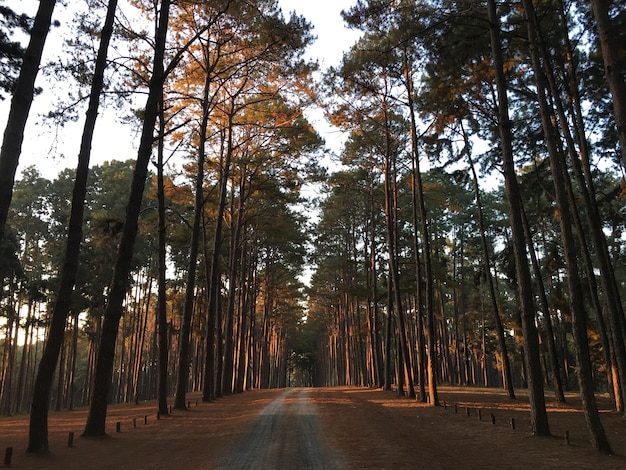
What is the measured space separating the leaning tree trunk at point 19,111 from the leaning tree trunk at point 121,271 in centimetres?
262

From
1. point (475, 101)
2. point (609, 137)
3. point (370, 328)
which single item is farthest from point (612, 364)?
point (370, 328)

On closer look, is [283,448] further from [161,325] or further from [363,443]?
[161,325]

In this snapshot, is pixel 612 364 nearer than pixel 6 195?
No

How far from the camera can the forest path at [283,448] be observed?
6.54m

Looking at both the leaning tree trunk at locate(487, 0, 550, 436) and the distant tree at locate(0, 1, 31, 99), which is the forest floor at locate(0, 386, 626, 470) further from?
the distant tree at locate(0, 1, 31, 99)

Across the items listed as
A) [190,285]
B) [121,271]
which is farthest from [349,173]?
[121,271]

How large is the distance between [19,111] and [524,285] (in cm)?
1084

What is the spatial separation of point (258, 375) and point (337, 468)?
3952 centimetres

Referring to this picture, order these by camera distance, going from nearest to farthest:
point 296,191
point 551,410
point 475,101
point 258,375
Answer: point 551,410
point 475,101
point 296,191
point 258,375

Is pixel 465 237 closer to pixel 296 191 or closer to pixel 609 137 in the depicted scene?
pixel 296 191

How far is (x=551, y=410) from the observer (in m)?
13.9

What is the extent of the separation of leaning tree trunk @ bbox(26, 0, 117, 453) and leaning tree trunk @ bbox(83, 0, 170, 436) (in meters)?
1.22

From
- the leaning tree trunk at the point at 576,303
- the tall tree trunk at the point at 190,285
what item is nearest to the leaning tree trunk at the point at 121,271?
the tall tree trunk at the point at 190,285

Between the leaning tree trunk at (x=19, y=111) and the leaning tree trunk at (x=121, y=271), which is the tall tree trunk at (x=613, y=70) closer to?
the leaning tree trunk at (x=121, y=271)
